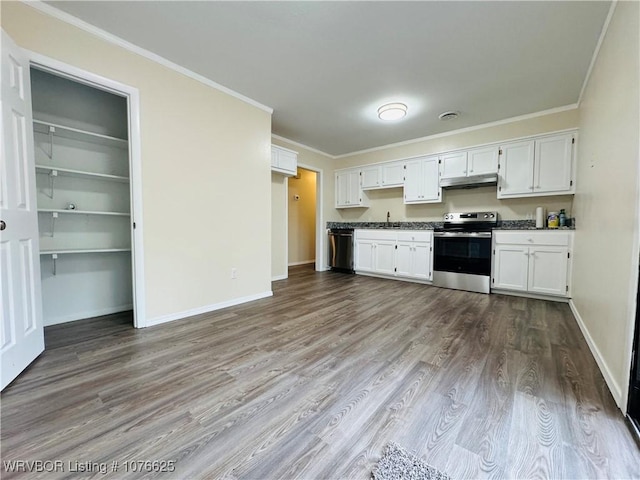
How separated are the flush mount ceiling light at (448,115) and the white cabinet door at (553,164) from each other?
1139mm

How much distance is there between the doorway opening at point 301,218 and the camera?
620 cm

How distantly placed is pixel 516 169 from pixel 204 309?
4532 millimetres

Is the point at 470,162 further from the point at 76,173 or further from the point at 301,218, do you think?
the point at 76,173

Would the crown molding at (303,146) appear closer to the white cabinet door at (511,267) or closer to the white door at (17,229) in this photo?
the white door at (17,229)

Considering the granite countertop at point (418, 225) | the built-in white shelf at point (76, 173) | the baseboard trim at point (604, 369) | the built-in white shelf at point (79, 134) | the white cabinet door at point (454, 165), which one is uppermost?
the white cabinet door at point (454, 165)

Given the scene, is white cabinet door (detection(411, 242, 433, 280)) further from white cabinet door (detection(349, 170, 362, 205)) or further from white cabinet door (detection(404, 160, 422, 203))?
white cabinet door (detection(349, 170, 362, 205))

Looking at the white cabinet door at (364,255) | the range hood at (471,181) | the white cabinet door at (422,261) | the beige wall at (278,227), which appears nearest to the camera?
the range hood at (471,181)

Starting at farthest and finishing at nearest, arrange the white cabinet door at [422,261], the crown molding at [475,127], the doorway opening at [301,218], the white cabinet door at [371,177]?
the doorway opening at [301,218] < the white cabinet door at [371,177] < the white cabinet door at [422,261] < the crown molding at [475,127]

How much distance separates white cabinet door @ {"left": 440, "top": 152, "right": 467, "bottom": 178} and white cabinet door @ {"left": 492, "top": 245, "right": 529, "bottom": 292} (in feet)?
4.30

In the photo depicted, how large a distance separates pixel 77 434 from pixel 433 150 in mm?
5170

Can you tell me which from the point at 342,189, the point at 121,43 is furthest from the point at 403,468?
the point at 342,189

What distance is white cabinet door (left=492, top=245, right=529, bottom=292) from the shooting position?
3480 millimetres

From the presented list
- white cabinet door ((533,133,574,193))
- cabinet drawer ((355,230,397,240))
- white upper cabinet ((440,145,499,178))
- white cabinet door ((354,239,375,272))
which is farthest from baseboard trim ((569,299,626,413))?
white cabinet door ((354,239,375,272))

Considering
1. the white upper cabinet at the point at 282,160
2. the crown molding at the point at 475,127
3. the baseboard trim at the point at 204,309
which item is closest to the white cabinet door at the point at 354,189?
the crown molding at the point at 475,127
